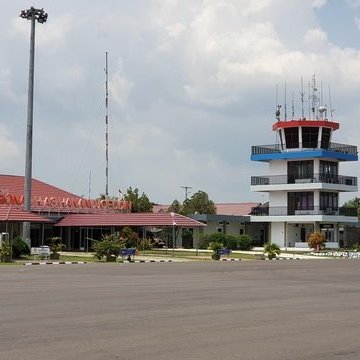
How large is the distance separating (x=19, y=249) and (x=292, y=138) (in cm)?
4236

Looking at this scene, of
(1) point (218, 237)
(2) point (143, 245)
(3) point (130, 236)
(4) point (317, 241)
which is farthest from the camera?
(1) point (218, 237)

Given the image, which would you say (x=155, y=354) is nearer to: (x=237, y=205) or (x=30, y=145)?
(x=30, y=145)

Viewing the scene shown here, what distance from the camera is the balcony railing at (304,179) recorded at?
257 ft

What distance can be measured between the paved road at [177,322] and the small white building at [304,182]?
5684 cm

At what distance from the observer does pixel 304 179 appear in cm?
7944

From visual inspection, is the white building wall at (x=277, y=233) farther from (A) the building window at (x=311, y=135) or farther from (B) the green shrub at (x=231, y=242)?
(B) the green shrub at (x=231, y=242)

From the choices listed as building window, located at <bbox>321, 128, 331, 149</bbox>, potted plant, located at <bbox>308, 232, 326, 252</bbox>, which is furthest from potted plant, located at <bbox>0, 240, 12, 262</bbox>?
building window, located at <bbox>321, 128, 331, 149</bbox>

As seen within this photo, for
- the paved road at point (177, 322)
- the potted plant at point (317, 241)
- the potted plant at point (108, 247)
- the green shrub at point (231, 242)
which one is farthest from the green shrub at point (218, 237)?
the paved road at point (177, 322)

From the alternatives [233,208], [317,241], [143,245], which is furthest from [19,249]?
[233,208]

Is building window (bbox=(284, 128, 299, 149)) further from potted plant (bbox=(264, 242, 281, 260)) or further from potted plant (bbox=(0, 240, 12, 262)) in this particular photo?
potted plant (bbox=(0, 240, 12, 262))

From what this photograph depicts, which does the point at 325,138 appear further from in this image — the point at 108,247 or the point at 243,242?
the point at 108,247

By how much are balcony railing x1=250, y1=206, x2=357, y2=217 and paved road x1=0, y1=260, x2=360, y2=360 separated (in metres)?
56.5

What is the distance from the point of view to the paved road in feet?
32.9

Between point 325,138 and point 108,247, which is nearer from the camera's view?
point 108,247
